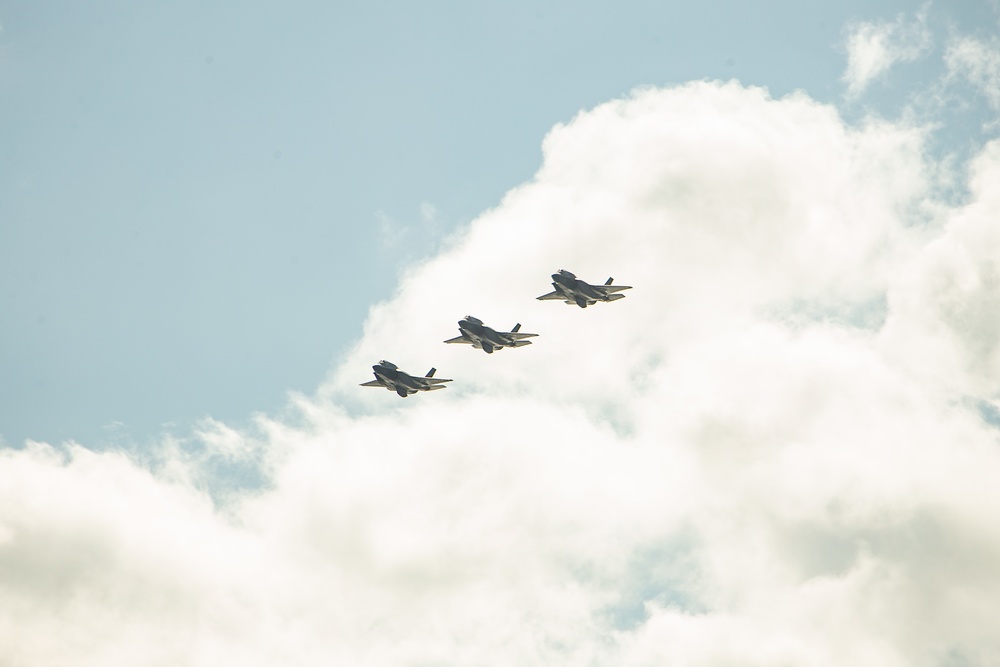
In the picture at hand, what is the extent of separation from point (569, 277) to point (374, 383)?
2841cm

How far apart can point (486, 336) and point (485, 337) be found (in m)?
0.19

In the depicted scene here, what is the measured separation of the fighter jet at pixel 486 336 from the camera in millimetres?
92125

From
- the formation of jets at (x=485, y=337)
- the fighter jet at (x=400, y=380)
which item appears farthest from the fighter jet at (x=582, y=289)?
the fighter jet at (x=400, y=380)

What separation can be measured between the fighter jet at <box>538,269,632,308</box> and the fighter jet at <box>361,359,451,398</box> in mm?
19756

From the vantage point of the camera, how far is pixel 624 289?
94.6m

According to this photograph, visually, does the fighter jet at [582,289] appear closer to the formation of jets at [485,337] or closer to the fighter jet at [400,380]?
the formation of jets at [485,337]

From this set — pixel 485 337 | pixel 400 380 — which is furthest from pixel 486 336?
pixel 400 380

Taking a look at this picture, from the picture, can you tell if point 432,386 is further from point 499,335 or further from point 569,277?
point 569,277

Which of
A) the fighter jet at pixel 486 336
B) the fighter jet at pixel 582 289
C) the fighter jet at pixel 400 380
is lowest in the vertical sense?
the fighter jet at pixel 400 380

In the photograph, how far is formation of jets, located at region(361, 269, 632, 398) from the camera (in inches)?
3610

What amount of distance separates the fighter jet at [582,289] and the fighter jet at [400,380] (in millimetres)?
19756

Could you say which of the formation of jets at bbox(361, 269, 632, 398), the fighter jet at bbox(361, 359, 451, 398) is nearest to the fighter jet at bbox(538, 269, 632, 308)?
the formation of jets at bbox(361, 269, 632, 398)

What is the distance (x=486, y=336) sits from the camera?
92.5 meters

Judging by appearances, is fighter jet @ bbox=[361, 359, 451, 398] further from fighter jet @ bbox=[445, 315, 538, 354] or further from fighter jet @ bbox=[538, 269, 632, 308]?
fighter jet @ bbox=[538, 269, 632, 308]
